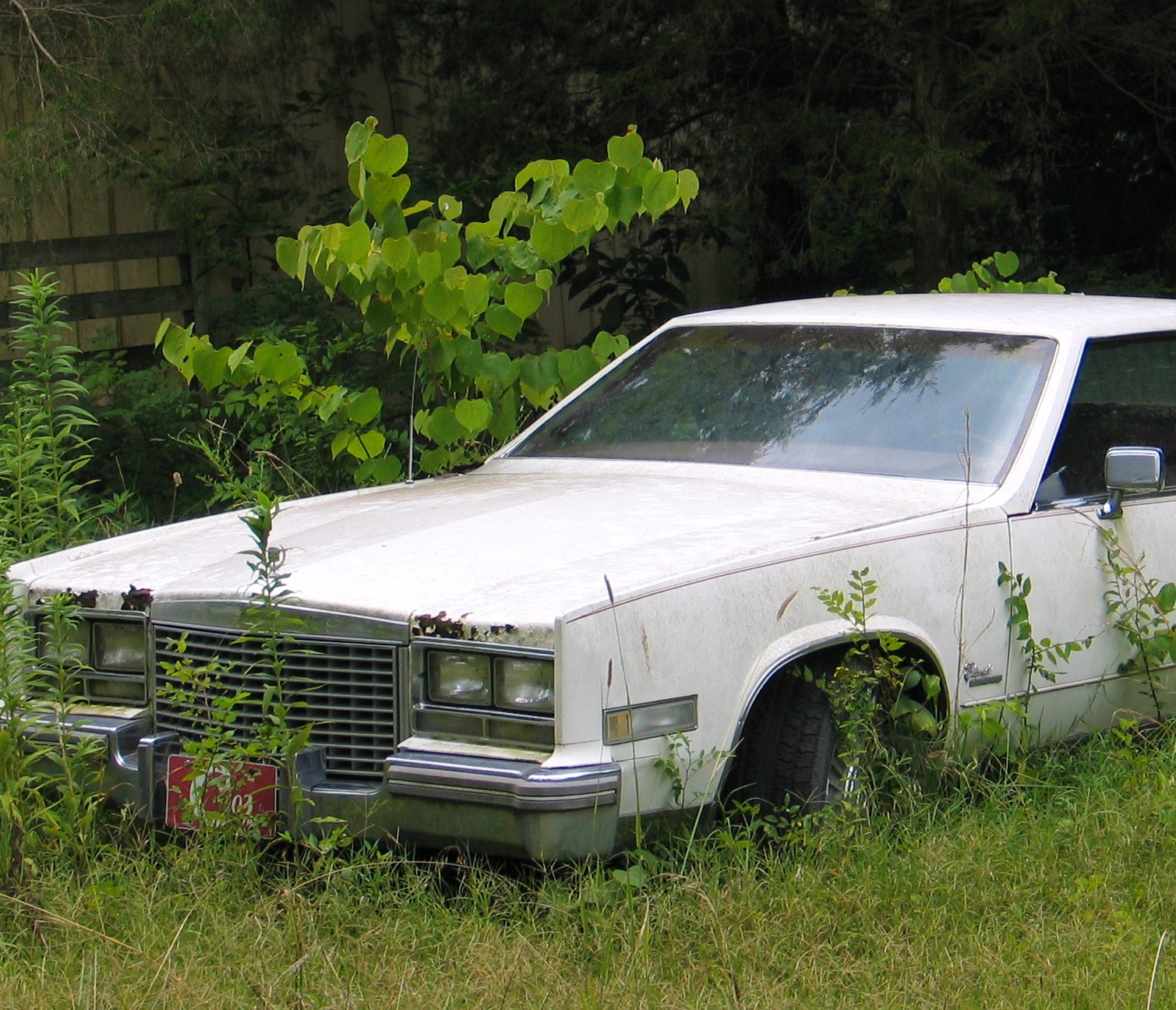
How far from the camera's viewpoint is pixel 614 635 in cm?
306

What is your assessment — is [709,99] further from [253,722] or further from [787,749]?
[253,722]

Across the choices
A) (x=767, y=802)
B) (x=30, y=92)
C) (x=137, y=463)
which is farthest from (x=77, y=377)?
(x=767, y=802)

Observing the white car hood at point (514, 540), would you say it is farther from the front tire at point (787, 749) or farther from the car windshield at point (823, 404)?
the front tire at point (787, 749)

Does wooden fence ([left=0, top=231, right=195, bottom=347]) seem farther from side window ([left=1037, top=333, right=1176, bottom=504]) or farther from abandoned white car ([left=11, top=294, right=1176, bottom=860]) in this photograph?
side window ([left=1037, top=333, right=1176, bottom=504])

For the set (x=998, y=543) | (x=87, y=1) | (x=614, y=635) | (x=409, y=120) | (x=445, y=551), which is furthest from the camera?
(x=409, y=120)

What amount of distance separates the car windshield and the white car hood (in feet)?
0.40

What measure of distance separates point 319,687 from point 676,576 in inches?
30.7

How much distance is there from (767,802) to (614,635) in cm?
65

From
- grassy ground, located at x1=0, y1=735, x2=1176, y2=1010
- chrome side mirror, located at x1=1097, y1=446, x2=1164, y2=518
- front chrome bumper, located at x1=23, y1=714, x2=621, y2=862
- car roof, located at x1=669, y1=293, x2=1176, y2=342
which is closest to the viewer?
grassy ground, located at x1=0, y1=735, x2=1176, y2=1010

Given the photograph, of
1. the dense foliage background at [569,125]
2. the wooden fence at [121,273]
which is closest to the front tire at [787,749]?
the dense foliage background at [569,125]

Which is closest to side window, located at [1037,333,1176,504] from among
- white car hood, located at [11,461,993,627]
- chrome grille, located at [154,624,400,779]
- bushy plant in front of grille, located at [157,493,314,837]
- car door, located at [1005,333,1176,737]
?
car door, located at [1005,333,1176,737]

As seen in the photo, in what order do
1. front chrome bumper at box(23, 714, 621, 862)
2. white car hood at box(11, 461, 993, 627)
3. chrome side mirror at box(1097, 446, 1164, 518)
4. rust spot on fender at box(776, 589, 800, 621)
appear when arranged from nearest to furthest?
1. front chrome bumper at box(23, 714, 621, 862)
2. white car hood at box(11, 461, 993, 627)
3. rust spot on fender at box(776, 589, 800, 621)
4. chrome side mirror at box(1097, 446, 1164, 518)

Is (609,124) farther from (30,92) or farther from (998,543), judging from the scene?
(998,543)

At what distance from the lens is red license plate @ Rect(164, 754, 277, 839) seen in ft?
10.6
